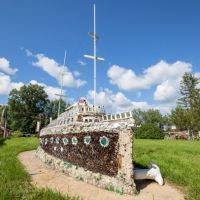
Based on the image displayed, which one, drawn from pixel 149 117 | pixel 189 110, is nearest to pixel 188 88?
pixel 189 110

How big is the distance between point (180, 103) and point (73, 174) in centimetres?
6742

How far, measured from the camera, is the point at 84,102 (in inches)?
640

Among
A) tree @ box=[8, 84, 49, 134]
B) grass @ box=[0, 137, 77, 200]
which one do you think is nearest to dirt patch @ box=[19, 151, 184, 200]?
grass @ box=[0, 137, 77, 200]

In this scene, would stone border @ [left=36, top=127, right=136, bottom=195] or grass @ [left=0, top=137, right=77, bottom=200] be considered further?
stone border @ [left=36, top=127, right=136, bottom=195]

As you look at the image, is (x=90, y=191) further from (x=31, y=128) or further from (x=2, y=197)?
(x=31, y=128)

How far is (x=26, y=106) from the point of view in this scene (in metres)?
80.1

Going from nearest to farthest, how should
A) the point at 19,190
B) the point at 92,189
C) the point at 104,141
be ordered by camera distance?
the point at 19,190, the point at 92,189, the point at 104,141

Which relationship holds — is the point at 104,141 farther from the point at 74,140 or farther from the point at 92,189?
the point at 74,140

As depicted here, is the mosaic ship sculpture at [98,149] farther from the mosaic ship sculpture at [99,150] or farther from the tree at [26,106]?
the tree at [26,106]

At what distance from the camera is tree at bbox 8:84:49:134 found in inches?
2972

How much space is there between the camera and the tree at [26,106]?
2972 inches

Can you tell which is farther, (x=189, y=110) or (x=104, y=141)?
(x=189, y=110)

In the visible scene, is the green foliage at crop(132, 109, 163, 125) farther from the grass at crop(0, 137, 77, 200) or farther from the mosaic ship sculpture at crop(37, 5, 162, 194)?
the grass at crop(0, 137, 77, 200)

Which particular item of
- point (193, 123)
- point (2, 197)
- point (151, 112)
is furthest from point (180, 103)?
point (2, 197)
